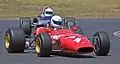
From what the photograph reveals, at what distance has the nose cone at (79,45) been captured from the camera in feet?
56.6

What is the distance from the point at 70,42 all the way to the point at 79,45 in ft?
1.38

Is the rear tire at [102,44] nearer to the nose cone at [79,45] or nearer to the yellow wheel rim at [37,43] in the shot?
the nose cone at [79,45]

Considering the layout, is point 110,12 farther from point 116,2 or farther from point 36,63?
point 36,63

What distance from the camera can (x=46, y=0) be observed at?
199 ft

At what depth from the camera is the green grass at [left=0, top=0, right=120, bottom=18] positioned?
52625mm

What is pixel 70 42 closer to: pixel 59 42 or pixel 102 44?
pixel 59 42

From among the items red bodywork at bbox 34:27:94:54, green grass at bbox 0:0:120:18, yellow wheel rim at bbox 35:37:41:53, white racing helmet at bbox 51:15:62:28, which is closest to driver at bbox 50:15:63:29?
white racing helmet at bbox 51:15:62:28

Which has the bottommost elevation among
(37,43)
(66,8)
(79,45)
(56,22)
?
(66,8)

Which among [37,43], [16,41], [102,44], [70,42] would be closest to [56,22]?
[37,43]

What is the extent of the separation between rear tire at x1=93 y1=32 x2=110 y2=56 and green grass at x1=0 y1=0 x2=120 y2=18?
32375mm

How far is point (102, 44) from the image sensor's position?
18.2 metres

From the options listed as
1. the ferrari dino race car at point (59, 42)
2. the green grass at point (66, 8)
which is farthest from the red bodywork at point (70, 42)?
the green grass at point (66, 8)

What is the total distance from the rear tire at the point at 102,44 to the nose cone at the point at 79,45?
863 mm

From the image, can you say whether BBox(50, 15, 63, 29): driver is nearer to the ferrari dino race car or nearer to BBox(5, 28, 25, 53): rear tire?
the ferrari dino race car
